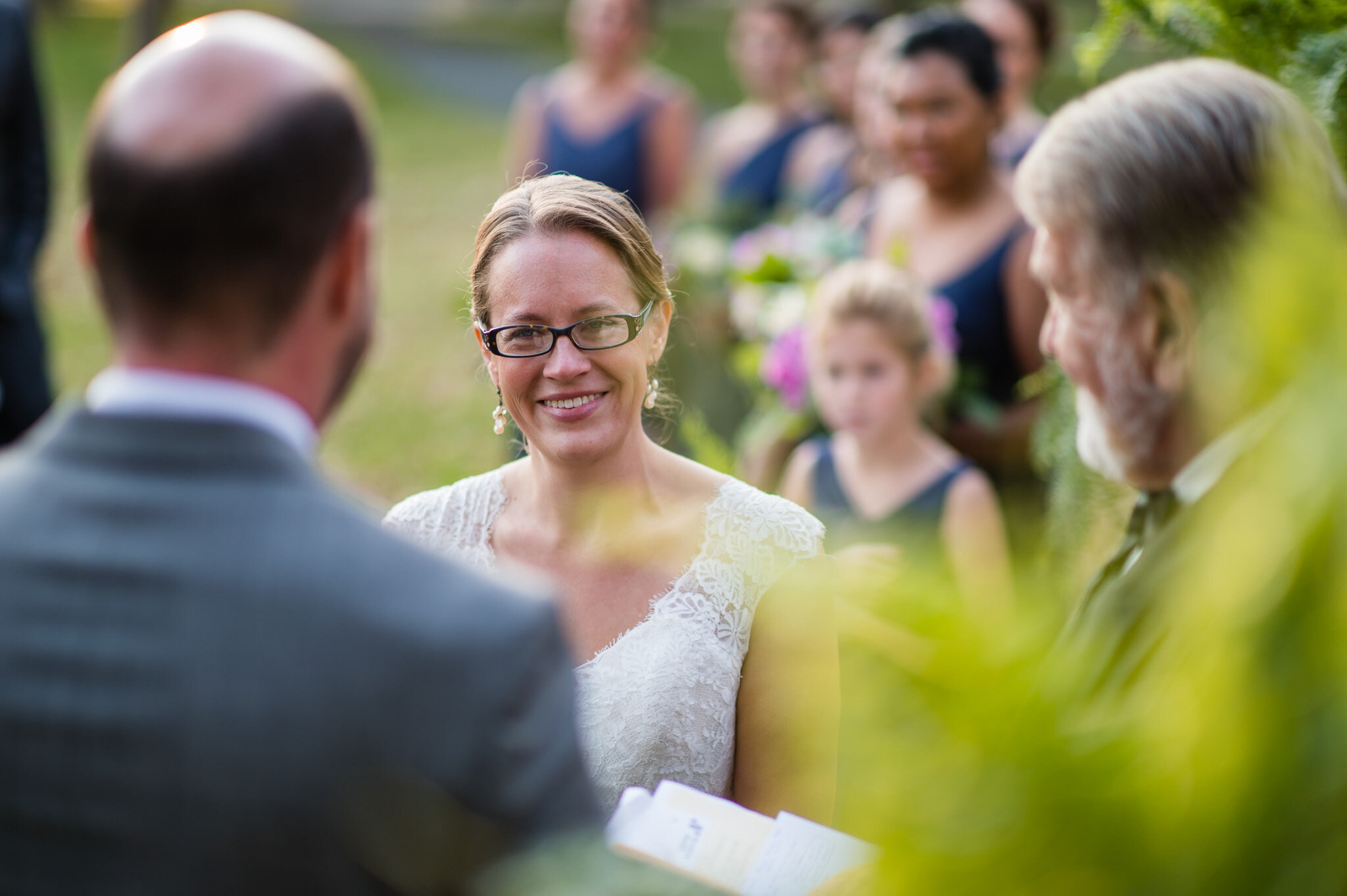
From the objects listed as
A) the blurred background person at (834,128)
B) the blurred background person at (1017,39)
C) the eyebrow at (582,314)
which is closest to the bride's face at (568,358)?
the eyebrow at (582,314)

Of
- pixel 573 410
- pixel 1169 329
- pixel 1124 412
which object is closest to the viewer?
pixel 1169 329

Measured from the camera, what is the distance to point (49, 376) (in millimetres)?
5516

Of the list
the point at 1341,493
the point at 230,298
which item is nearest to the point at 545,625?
the point at 230,298

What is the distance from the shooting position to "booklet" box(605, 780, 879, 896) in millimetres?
1662

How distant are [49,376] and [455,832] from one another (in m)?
5.31

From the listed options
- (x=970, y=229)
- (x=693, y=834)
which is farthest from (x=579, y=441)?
(x=970, y=229)

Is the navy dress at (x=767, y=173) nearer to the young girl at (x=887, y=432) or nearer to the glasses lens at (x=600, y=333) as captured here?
the young girl at (x=887, y=432)

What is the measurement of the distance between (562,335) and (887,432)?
1.66m

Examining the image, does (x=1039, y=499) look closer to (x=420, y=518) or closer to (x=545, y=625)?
(x=420, y=518)

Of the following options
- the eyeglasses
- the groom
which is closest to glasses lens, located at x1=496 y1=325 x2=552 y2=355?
the eyeglasses

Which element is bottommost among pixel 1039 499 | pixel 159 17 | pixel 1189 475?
pixel 1039 499

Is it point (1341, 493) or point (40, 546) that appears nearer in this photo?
point (1341, 493)

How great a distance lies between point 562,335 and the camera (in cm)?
235

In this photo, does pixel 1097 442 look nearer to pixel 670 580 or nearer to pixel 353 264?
pixel 670 580
